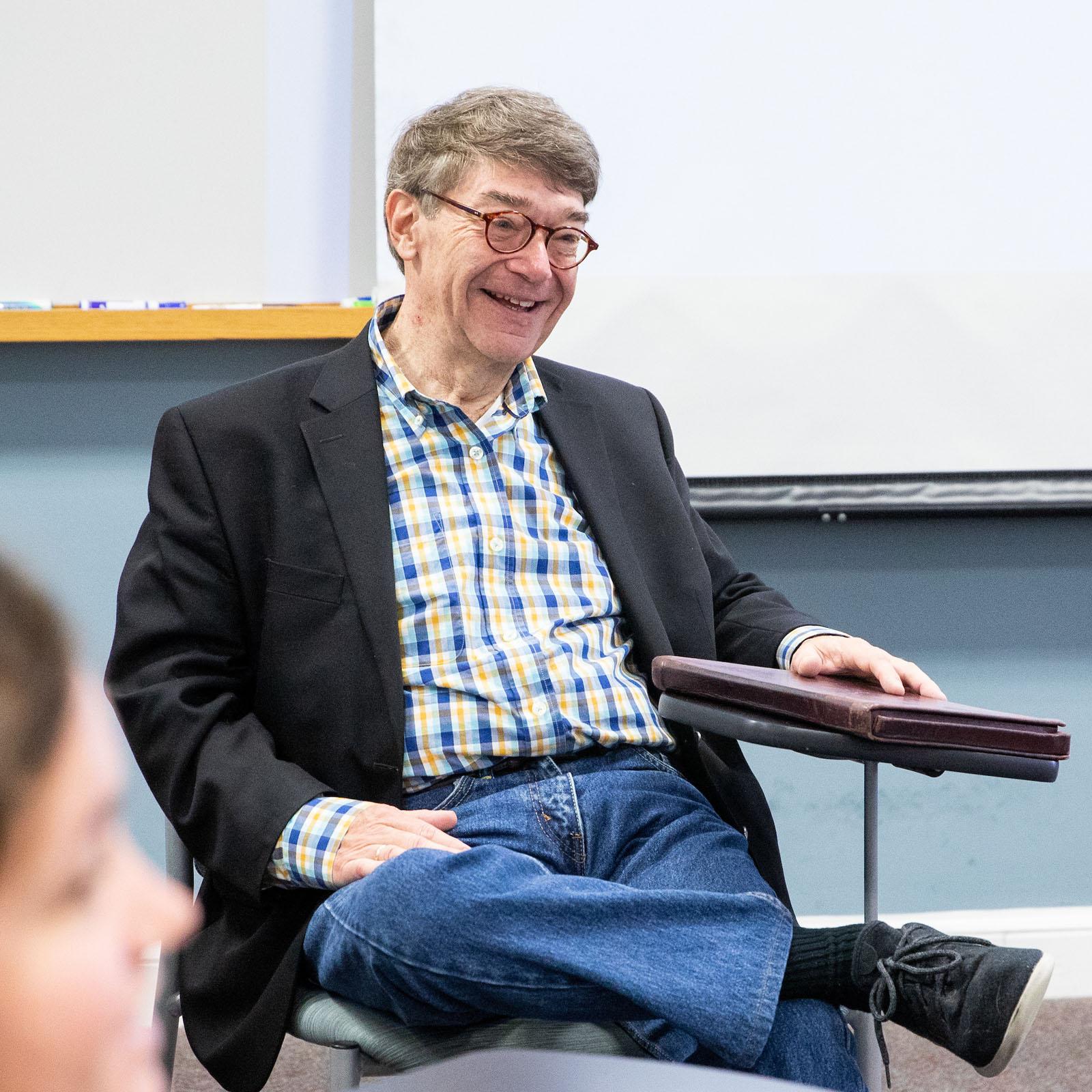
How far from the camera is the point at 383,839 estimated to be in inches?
49.1

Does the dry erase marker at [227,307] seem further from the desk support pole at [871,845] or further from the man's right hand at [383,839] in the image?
→ the desk support pole at [871,845]

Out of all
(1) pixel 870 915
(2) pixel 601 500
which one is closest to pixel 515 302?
(2) pixel 601 500

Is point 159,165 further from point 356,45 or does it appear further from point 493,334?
point 493,334

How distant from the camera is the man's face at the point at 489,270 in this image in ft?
5.14

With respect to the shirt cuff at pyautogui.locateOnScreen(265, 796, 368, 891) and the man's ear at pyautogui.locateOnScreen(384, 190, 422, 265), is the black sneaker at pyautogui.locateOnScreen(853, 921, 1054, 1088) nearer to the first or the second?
the shirt cuff at pyautogui.locateOnScreen(265, 796, 368, 891)

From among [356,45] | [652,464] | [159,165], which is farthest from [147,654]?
[356,45]

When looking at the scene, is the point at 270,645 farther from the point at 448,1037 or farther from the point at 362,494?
the point at 448,1037

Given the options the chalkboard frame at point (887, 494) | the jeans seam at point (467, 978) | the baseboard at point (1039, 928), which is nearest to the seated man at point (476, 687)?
the jeans seam at point (467, 978)

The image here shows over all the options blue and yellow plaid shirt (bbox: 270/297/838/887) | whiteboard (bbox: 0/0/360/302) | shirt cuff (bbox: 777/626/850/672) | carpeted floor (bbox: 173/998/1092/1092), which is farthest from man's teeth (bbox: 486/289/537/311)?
carpeted floor (bbox: 173/998/1092/1092)

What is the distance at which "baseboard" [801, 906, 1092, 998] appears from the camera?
2.33 m

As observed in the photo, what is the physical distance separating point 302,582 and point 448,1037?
0.51 metres

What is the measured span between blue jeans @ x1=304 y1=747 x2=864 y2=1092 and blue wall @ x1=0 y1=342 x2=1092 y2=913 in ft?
3.50

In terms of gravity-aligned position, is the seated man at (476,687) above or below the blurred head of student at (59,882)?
below

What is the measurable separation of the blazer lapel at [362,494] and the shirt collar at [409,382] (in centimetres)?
3
